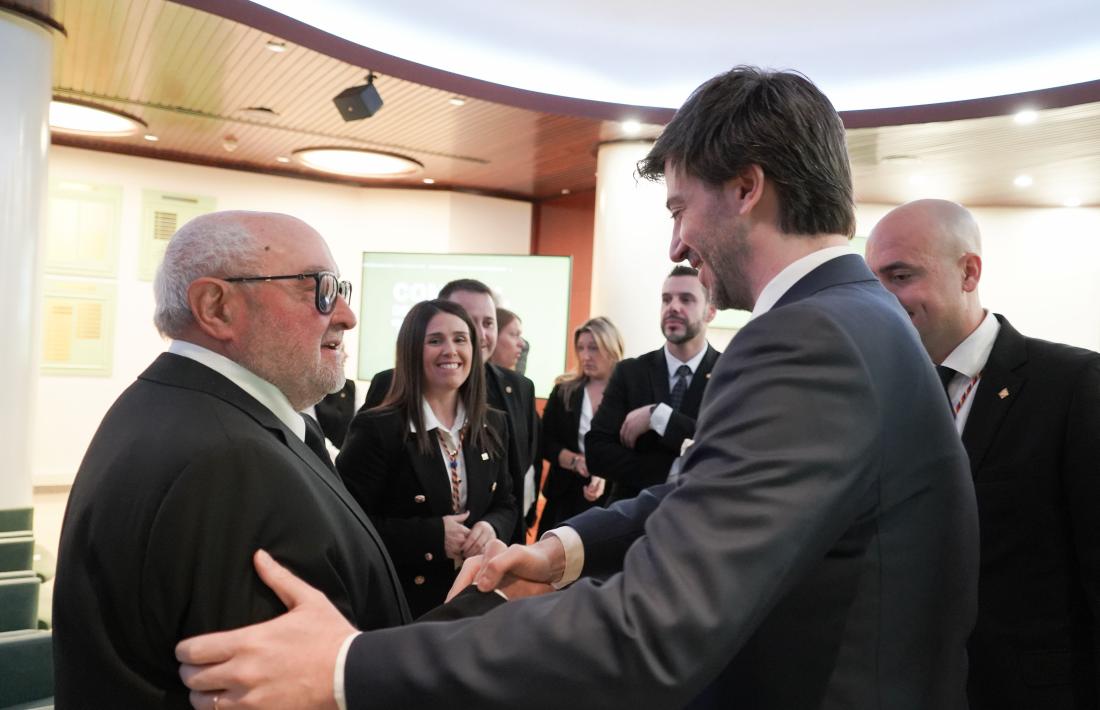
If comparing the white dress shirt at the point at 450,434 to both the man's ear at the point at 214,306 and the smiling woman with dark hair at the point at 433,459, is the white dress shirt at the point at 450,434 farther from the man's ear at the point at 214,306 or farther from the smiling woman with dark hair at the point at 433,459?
the man's ear at the point at 214,306

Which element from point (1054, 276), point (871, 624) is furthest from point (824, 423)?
point (1054, 276)

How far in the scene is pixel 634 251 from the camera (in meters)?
7.45

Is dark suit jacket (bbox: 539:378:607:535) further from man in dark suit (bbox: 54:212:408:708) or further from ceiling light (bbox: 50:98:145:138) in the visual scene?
ceiling light (bbox: 50:98:145:138)

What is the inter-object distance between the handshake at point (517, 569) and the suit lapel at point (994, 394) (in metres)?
0.98

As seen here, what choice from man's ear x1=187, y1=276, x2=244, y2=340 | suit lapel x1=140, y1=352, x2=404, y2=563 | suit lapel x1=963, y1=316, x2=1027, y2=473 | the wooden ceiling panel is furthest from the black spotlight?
suit lapel x1=963, y1=316, x2=1027, y2=473

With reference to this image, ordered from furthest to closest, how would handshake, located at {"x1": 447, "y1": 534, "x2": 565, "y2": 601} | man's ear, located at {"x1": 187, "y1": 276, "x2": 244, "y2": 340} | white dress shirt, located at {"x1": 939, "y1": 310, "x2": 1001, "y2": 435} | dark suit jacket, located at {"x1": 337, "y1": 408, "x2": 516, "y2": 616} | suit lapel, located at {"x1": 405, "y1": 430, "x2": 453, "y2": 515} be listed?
1. suit lapel, located at {"x1": 405, "y1": 430, "x2": 453, "y2": 515}
2. dark suit jacket, located at {"x1": 337, "y1": 408, "x2": 516, "y2": 616}
3. white dress shirt, located at {"x1": 939, "y1": 310, "x2": 1001, "y2": 435}
4. man's ear, located at {"x1": 187, "y1": 276, "x2": 244, "y2": 340}
5. handshake, located at {"x1": 447, "y1": 534, "x2": 565, "y2": 601}

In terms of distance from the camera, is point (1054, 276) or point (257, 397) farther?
point (1054, 276)

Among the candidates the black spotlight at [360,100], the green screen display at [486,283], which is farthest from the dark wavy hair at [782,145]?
the green screen display at [486,283]

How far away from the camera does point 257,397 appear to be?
1607 mm

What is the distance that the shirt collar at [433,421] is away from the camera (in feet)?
10.5

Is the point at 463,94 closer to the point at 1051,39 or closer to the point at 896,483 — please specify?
the point at 1051,39

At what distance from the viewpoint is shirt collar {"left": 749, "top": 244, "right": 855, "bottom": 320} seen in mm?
1230

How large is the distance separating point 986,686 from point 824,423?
3.85 feet

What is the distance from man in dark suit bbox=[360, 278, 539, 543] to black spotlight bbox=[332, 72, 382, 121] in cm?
231
